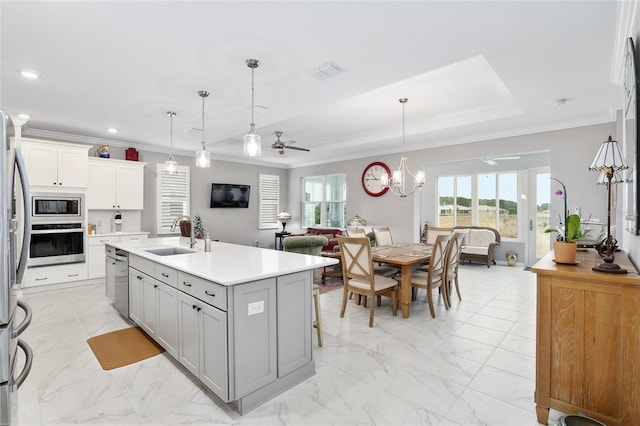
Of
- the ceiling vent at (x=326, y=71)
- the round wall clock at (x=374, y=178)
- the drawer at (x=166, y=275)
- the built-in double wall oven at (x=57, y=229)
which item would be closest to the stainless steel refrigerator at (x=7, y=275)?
the drawer at (x=166, y=275)

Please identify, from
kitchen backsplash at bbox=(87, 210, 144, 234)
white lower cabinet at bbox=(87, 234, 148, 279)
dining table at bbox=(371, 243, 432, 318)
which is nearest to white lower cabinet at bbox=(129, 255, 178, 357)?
dining table at bbox=(371, 243, 432, 318)

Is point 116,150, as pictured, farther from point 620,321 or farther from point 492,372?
point 620,321

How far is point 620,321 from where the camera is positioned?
5.62 ft

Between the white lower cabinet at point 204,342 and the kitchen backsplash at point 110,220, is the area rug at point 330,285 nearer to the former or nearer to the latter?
the white lower cabinet at point 204,342

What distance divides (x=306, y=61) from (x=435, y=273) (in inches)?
111

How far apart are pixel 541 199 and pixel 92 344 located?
818 centimetres

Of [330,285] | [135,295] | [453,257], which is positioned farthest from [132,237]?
[453,257]

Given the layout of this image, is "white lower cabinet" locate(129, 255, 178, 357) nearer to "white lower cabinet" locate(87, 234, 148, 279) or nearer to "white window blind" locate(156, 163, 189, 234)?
"white lower cabinet" locate(87, 234, 148, 279)

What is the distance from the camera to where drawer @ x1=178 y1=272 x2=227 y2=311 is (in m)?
2.00

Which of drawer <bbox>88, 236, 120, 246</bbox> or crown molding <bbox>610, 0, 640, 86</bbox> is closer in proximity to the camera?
crown molding <bbox>610, 0, 640, 86</bbox>

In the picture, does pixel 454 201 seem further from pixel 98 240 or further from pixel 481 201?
pixel 98 240

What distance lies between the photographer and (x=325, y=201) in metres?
8.48

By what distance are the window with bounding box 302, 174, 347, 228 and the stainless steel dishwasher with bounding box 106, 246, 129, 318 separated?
5125 millimetres

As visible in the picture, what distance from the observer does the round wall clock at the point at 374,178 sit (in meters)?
7.02
